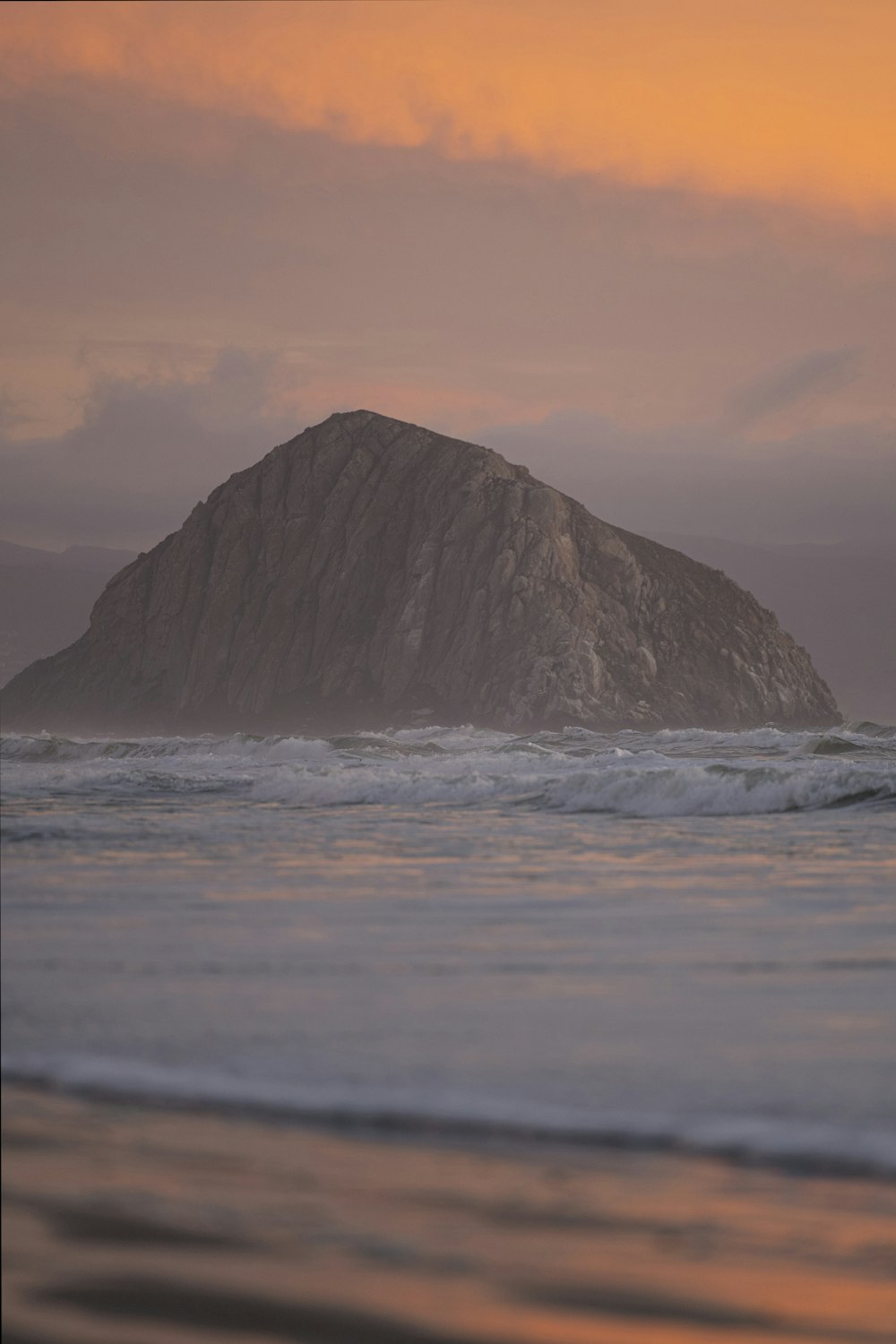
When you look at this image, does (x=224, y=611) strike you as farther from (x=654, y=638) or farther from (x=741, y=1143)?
(x=741, y=1143)

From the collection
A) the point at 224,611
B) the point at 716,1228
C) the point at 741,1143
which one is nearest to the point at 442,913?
the point at 741,1143

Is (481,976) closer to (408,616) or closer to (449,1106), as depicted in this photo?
(449,1106)

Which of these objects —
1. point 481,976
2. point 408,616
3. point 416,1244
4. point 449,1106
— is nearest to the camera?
point 416,1244

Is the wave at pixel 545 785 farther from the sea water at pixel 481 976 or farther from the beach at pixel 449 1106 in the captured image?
the beach at pixel 449 1106

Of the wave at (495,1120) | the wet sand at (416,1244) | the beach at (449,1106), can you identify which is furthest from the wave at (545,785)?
the wet sand at (416,1244)

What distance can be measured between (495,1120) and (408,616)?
338 feet

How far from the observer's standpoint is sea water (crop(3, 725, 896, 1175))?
14.2 ft

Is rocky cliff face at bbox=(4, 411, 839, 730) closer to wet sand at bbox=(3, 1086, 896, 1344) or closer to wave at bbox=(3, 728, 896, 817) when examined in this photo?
wave at bbox=(3, 728, 896, 817)

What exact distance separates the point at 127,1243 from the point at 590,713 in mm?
93496

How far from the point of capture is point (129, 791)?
22875mm

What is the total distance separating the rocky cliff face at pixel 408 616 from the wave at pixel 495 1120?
90156 millimetres

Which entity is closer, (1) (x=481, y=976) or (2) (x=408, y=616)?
(1) (x=481, y=976)

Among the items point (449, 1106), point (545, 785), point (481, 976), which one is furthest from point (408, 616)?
point (449, 1106)

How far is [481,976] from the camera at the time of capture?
6.41 metres
